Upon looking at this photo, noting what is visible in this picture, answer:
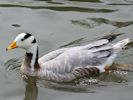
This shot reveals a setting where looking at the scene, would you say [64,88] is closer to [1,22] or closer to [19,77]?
[19,77]

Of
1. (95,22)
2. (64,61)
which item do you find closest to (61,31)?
(95,22)

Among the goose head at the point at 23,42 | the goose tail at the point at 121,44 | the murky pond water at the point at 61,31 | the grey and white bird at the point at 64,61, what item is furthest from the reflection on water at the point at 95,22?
the goose head at the point at 23,42

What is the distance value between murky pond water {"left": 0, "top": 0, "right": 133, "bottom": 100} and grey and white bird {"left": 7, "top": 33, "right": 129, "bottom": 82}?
23cm

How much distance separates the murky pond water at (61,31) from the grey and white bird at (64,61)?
232mm

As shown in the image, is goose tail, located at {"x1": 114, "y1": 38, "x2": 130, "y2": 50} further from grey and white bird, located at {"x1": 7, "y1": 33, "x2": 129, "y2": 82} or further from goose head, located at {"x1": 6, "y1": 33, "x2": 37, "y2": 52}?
goose head, located at {"x1": 6, "y1": 33, "x2": 37, "y2": 52}

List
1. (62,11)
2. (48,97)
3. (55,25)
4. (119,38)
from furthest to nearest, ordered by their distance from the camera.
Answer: (62,11)
(55,25)
(119,38)
(48,97)

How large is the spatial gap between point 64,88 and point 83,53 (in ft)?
2.97

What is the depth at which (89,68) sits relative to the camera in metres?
10.9

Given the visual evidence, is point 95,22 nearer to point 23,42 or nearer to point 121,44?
point 121,44

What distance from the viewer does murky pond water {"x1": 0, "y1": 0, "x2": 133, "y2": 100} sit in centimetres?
1023

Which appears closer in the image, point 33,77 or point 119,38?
point 33,77

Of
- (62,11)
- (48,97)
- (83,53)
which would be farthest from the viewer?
(62,11)

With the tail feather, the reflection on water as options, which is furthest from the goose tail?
the reflection on water

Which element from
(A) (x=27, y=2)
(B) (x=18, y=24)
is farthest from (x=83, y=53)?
(A) (x=27, y=2)
